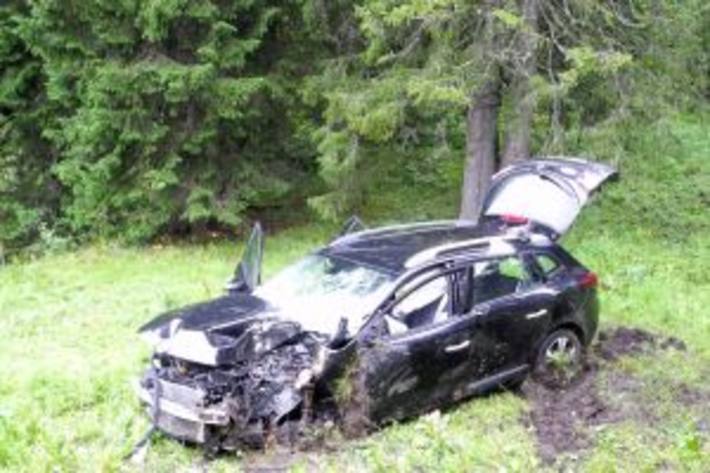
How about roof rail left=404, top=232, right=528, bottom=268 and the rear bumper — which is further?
roof rail left=404, top=232, right=528, bottom=268

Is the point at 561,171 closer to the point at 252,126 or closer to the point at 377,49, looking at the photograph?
the point at 377,49

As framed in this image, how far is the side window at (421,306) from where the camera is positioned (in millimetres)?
7867

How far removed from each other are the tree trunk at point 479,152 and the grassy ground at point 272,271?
69.8 inches

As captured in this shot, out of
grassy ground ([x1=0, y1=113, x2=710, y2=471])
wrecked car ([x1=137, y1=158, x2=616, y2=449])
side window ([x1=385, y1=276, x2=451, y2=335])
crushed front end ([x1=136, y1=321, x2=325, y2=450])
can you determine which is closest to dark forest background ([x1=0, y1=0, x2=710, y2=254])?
grassy ground ([x1=0, y1=113, x2=710, y2=471])

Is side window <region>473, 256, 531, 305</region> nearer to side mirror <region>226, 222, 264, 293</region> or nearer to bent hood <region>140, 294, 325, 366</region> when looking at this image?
bent hood <region>140, 294, 325, 366</region>

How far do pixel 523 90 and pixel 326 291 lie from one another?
6.81 m

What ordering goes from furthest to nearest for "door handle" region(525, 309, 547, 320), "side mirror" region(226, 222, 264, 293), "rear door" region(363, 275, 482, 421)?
"side mirror" region(226, 222, 264, 293) < "door handle" region(525, 309, 547, 320) < "rear door" region(363, 275, 482, 421)

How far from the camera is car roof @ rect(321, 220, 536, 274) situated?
8352mm

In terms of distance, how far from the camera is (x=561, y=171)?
971 centimetres

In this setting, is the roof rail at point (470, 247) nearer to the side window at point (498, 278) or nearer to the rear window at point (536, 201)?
the side window at point (498, 278)

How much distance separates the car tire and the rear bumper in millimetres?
3440

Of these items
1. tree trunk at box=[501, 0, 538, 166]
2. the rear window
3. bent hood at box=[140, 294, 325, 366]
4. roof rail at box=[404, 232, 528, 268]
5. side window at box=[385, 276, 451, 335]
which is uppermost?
tree trunk at box=[501, 0, 538, 166]

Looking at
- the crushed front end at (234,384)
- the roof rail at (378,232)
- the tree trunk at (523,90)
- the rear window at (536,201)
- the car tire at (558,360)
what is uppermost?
the tree trunk at (523,90)

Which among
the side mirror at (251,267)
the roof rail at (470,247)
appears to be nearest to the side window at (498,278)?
the roof rail at (470,247)
